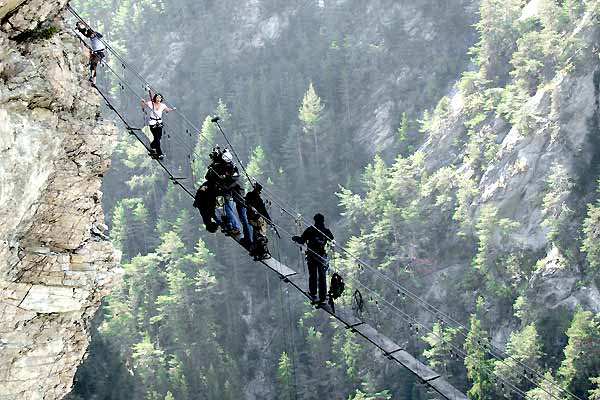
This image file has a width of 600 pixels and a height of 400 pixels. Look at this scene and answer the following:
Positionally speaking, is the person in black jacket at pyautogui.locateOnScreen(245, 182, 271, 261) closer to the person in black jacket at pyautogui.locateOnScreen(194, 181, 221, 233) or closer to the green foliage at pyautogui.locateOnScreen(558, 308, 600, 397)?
the person in black jacket at pyautogui.locateOnScreen(194, 181, 221, 233)

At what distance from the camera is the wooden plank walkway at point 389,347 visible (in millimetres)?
11430

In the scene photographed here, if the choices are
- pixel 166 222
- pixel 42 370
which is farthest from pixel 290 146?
pixel 42 370

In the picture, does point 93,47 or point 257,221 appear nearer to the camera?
point 257,221

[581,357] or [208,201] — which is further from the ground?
[581,357]

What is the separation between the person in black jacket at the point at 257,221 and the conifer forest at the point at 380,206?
19.3 meters

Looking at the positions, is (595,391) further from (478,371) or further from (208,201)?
(208,201)

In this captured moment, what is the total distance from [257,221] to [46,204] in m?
3.43

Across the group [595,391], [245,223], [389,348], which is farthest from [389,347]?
[595,391]

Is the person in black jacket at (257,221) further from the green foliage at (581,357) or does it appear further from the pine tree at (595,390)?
the green foliage at (581,357)

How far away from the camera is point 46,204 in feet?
46.1

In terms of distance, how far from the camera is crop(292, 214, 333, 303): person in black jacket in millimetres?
12866

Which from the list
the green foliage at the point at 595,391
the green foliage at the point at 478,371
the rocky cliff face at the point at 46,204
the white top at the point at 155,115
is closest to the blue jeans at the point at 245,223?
the rocky cliff face at the point at 46,204

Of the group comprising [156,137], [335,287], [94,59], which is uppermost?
[94,59]

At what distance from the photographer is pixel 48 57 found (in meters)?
13.1
